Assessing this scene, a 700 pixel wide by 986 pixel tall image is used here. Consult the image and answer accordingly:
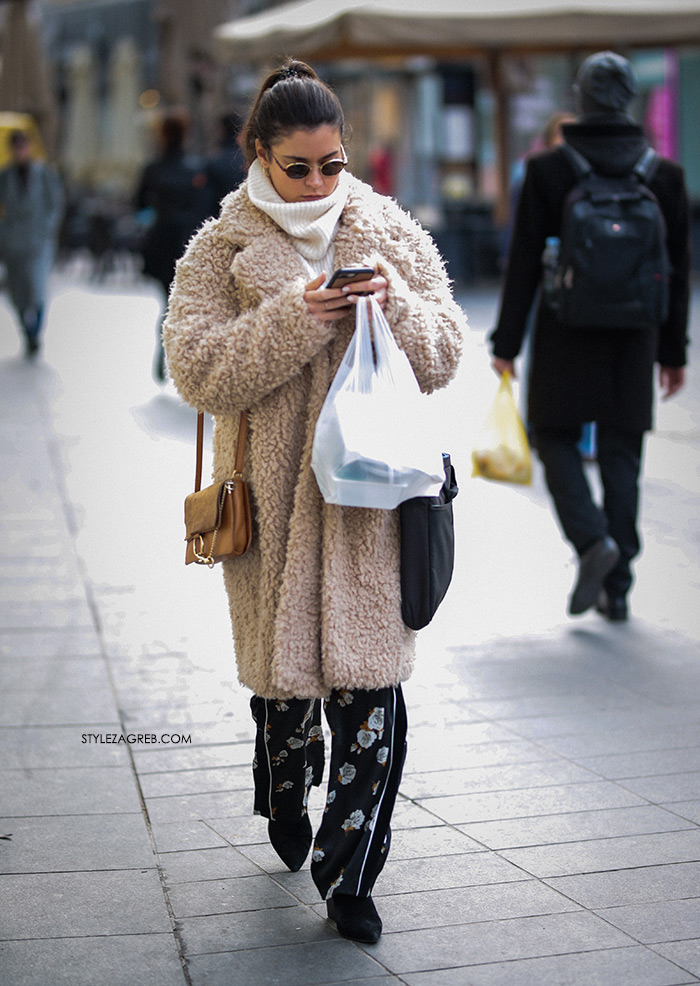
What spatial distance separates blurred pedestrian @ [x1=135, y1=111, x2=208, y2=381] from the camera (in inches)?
431

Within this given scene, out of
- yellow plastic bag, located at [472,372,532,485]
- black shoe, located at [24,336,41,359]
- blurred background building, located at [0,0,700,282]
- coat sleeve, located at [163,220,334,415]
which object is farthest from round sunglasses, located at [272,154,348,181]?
black shoe, located at [24,336,41,359]

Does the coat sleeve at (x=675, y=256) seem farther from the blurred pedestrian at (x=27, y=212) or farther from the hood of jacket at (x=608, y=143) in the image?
the blurred pedestrian at (x=27, y=212)

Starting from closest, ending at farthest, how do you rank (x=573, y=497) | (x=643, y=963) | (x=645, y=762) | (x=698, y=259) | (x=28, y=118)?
(x=643, y=963), (x=645, y=762), (x=573, y=497), (x=698, y=259), (x=28, y=118)

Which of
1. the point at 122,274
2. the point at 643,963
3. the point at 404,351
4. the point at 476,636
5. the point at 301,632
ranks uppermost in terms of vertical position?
the point at 404,351

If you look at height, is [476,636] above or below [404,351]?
below

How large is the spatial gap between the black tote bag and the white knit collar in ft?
1.96

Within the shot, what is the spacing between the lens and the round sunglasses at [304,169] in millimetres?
3057

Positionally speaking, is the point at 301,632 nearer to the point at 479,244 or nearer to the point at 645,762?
the point at 645,762

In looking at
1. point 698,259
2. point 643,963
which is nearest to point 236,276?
point 643,963

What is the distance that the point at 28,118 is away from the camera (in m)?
24.1

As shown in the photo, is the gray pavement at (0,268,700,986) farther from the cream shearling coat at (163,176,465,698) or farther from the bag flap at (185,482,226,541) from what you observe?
the bag flap at (185,482,226,541)

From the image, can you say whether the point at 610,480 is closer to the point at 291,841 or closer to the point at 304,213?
the point at 291,841

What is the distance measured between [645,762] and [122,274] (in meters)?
21.8

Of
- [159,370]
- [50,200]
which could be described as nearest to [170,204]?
[159,370]
